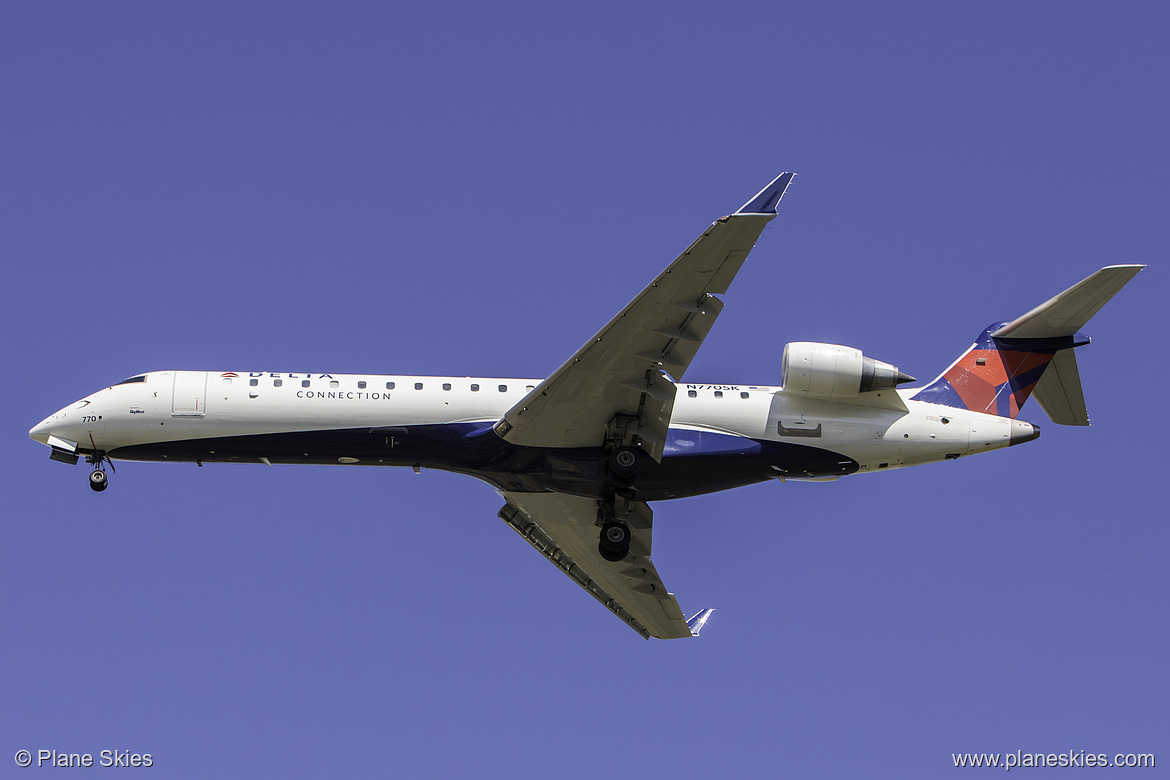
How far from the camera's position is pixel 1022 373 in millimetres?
30453

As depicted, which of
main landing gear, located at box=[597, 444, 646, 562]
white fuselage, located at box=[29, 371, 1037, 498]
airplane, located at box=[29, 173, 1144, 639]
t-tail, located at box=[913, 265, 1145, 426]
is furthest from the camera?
t-tail, located at box=[913, 265, 1145, 426]

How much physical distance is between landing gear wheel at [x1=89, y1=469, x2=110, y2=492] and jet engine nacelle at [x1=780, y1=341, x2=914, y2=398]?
1545 centimetres

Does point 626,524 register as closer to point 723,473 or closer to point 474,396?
point 723,473

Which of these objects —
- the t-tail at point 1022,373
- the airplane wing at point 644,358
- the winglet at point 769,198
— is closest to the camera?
the winglet at point 769,198

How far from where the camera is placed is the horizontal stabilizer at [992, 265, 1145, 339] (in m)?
27.5

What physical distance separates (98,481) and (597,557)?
12.1 meters

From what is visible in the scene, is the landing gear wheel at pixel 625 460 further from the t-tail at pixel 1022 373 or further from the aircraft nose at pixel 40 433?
the aircraft nose at pixel 40 433

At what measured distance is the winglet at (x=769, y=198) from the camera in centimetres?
2239

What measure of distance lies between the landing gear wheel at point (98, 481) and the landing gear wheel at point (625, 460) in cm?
1144

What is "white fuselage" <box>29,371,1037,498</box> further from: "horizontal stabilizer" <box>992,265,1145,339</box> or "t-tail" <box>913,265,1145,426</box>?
"horizontal stabilizer" <box>992,265,1145,339</box>

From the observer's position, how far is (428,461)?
27703mm

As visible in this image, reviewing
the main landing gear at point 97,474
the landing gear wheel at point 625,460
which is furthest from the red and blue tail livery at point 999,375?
the main landing gear at point 97,474

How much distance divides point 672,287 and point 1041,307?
36.0 ft

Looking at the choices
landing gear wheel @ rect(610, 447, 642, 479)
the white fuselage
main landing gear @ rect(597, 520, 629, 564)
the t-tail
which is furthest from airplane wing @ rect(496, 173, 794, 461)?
the t-tail
